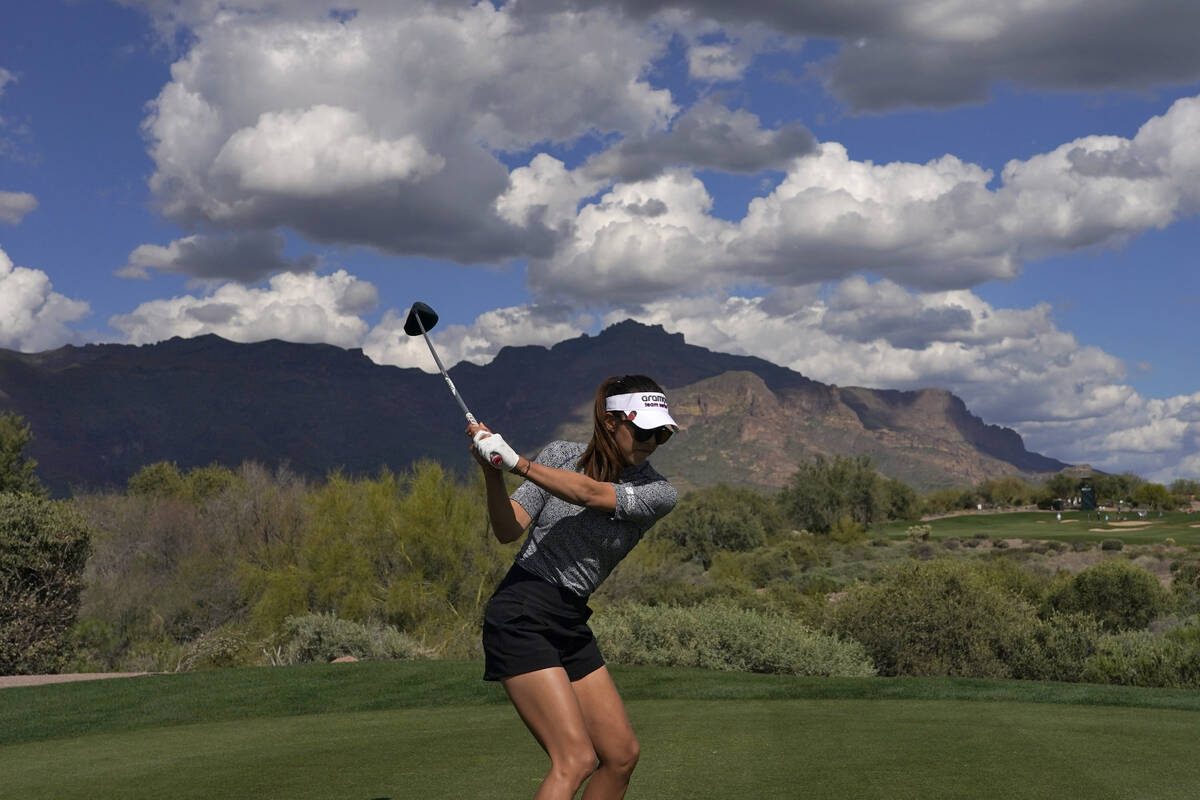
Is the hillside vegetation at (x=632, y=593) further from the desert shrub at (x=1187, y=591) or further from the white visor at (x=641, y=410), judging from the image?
the white visor at (x=641, y=410)

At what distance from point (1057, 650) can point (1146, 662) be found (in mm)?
2530

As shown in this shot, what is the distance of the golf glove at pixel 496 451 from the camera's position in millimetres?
4246

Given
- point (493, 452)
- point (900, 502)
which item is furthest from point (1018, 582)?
point (900, 502)

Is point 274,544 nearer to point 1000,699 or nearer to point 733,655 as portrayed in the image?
point 733,655

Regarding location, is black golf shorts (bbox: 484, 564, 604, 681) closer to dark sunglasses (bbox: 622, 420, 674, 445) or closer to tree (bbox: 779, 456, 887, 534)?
dark sunglasses (bbox: 622, 420, 674, 445)

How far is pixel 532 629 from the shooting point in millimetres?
4520

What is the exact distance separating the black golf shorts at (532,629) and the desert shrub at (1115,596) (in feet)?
92.0

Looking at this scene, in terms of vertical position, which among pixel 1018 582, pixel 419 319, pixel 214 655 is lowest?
pixel 214 655

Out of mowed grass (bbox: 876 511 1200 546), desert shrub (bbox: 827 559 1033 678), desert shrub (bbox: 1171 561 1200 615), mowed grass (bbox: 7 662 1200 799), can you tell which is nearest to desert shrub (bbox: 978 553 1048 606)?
desert shrub (bbox: 1171 561 1200 615)

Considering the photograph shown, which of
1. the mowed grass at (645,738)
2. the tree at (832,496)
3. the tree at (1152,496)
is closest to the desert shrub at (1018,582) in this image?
the mowed grass at (645,738)

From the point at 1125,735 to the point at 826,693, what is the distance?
397cm

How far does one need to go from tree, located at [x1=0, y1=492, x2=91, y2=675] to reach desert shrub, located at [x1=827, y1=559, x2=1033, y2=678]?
16339 mm

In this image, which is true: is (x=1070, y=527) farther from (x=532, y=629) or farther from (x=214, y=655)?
(x=532, y=629)

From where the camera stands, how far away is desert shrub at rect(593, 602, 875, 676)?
1705 centimetres
